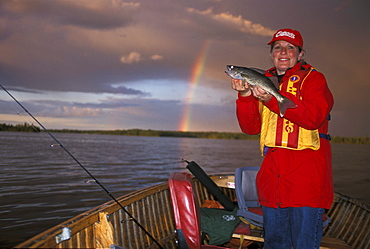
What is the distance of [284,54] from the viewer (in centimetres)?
267

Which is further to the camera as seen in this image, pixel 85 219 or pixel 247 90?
pixel 85 219

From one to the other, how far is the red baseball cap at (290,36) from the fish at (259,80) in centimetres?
35

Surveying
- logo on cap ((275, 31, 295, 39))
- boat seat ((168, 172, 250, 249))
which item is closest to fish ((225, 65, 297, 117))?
logo on cap ((275, 31, 295, 39))

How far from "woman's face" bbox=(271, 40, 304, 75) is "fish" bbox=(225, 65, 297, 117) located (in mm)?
255

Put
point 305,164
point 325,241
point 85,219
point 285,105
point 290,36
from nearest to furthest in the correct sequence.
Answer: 1. point 285,105
2. point 305,164
3. point 290,36
4. point 85,219
5. point 325,241

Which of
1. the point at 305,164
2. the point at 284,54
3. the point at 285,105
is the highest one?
the point at 284,54

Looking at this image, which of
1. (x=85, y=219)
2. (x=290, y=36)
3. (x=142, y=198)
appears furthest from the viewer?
(x=142, y=198)

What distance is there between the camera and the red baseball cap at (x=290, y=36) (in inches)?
102

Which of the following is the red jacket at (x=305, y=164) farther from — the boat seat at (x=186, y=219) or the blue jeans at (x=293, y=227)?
the boat seat at (x=186, y=219)

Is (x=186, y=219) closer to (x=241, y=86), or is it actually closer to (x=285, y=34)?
(x=241, y=86)

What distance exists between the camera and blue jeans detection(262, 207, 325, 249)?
244 centimetres

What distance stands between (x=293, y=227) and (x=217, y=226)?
211 centimetres

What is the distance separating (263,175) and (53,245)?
5.99ft

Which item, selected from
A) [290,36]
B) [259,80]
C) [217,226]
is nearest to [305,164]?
[259,80]
